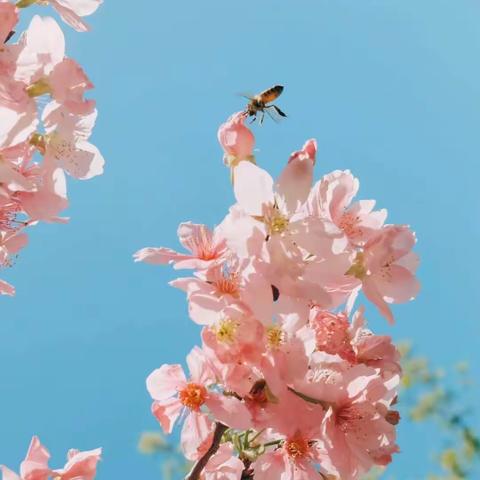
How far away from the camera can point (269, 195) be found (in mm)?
1444

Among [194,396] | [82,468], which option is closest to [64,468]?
[82,468]

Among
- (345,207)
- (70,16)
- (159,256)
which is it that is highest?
(70,16)

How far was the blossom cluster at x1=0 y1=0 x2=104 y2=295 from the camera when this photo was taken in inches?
53.5

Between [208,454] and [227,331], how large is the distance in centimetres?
28

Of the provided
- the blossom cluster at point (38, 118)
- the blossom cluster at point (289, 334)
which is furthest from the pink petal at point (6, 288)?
the blossom cluster at point (289, 334)

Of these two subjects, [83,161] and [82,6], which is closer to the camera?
[82,6]

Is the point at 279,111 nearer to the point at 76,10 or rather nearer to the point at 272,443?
the point at 76,10

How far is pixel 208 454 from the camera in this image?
141 cm

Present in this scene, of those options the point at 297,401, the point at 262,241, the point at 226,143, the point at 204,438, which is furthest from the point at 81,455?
the point at 226,143

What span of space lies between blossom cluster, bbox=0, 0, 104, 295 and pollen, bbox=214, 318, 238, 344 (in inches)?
19.2

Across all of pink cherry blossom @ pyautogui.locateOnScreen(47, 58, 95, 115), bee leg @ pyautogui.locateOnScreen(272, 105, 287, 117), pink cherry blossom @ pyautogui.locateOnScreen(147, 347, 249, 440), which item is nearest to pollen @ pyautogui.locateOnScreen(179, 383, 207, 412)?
pink cherry blossom @ pyautogui.locateOnScreen(147, 347, 249, 440)

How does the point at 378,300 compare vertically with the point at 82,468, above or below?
above

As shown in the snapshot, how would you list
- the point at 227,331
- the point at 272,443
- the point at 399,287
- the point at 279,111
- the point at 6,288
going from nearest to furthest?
1. the point at 227,331
2. the point at 272,443
3. the point at 399,287
4. the point at 6,288
5. the point at 279,111

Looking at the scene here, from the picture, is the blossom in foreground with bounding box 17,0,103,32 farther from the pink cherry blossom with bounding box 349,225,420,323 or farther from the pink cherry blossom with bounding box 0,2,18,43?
the pink cherry blossom with bounding box 349,225,420,323
